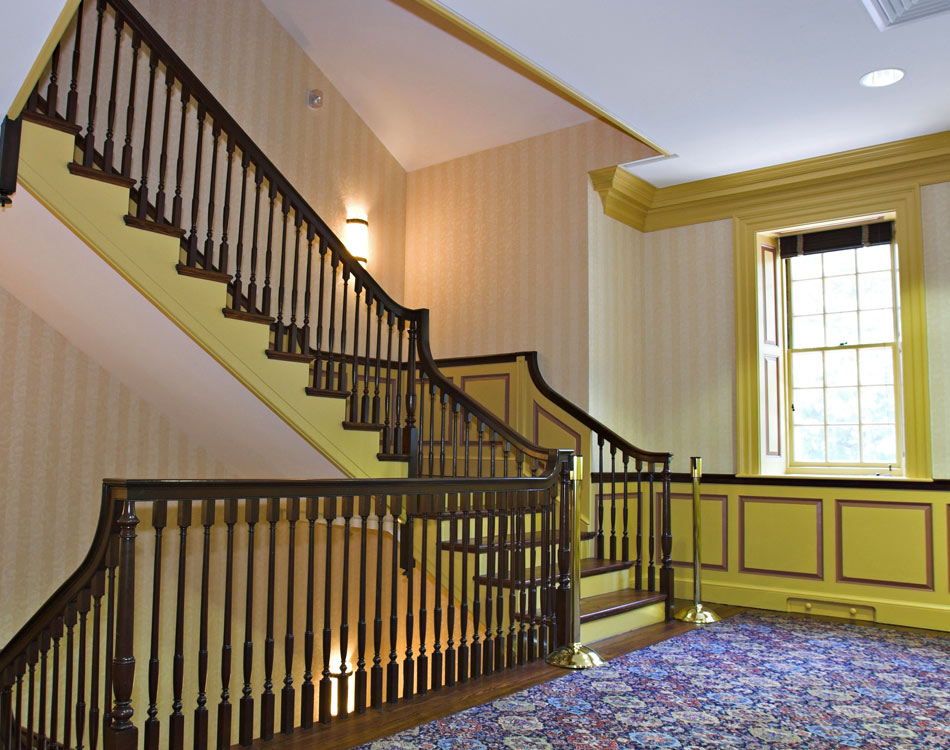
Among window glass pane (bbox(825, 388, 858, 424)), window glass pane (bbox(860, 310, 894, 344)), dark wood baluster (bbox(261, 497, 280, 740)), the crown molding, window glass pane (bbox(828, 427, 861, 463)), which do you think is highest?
the crown molding

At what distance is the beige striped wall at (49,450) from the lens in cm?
506

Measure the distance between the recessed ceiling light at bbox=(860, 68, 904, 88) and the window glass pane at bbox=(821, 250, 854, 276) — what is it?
1691mm

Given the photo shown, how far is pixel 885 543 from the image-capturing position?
18.1 feet

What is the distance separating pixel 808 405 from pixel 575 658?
3.28 m

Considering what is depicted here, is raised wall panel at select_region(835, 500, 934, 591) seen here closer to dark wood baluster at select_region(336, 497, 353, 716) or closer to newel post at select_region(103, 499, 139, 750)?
dark wood baluster at select_region(336, 497, 353, 716)

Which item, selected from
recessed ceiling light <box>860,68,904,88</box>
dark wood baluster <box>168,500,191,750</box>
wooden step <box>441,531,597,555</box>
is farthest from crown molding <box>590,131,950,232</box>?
dark wood baluster <box>168,500,191,750</box>

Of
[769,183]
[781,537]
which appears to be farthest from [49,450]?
[769,183]

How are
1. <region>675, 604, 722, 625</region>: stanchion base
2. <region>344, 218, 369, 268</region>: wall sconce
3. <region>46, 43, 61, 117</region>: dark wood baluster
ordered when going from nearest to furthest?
<region>46, 43, 61, 117</region>: dark wood baluster, <region>675, 604, 722, 625</region>: stanchion base, <region>344, 218, 369, 268</region>: wall sconce

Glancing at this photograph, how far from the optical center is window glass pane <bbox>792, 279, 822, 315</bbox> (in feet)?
21.0

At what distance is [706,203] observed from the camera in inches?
259

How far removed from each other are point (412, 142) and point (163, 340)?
11.7ft

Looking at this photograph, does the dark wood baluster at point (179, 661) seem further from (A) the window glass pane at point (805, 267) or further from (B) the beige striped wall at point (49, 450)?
(A) the window glass pane at point (805, 267)

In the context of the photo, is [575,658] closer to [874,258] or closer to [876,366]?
[876,366]

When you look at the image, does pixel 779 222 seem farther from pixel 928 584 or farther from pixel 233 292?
pixel 233 292
